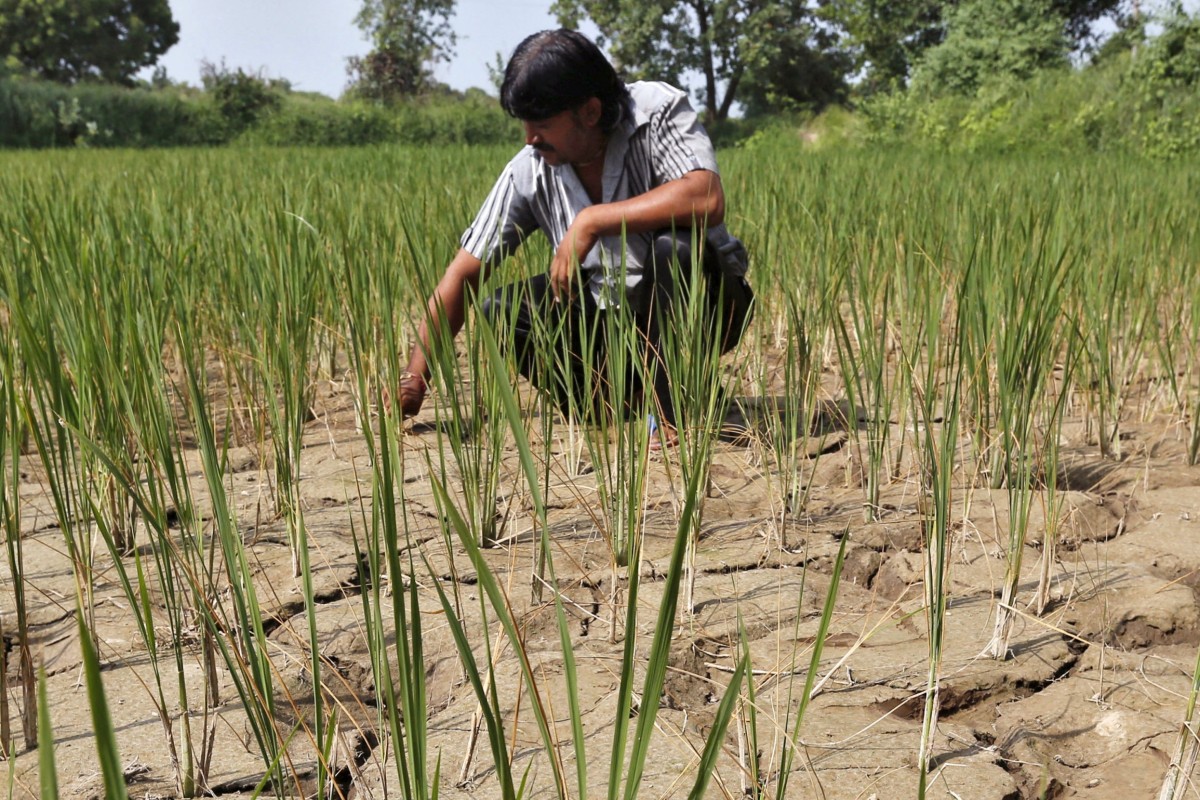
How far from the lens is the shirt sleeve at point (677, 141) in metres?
2.35

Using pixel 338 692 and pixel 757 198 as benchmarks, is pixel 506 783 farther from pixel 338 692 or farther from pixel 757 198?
pixel 757 198

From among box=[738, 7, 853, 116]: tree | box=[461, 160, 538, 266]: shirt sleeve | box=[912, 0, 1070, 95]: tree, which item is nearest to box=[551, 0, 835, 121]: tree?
box=[738, 7, 853, 116]: tree

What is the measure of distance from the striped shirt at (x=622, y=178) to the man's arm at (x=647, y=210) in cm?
4

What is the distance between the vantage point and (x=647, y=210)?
2299 mm

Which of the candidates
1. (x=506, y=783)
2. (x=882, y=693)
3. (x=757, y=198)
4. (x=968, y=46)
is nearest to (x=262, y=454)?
(x=882, y=693)

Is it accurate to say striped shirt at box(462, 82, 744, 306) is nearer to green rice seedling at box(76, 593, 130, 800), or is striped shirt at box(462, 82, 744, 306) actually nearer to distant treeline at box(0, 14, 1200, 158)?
green rice seedling at box(76, 593, 130, 800)

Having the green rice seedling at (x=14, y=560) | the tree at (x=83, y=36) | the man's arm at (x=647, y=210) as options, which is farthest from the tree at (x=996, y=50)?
the tree at (x=83, y=36)

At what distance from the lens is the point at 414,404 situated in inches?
89.3

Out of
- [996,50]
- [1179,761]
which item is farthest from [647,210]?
[996,50]

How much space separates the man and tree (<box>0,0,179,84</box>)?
125ft

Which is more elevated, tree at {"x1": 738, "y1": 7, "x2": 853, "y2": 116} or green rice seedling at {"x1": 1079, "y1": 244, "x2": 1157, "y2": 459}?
tree at {"x1": 738, "y1": 7, "x2": 853, "y2": 116}

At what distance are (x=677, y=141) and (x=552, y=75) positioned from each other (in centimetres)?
33

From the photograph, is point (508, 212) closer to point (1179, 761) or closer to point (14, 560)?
point (14, 560)

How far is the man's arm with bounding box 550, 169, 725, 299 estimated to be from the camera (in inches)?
88.9
